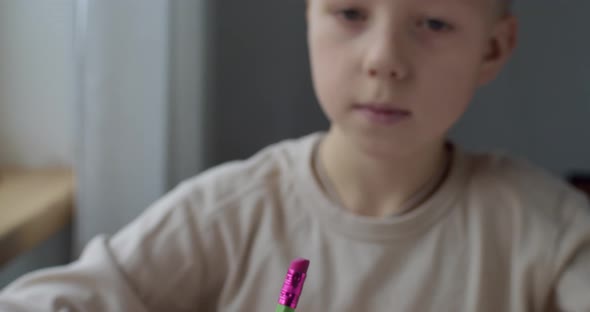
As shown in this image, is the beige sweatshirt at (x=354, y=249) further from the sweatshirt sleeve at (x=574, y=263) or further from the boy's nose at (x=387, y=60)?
the boy's nose at (x=387, y=60)

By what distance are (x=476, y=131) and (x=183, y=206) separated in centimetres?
64

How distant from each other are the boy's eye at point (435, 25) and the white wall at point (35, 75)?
1.67ft

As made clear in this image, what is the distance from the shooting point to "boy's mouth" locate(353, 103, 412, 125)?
0.68 metres

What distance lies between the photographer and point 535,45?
3.85 feet

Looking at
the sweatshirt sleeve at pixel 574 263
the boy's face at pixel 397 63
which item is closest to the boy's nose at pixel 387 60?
the boy's face at pixel 397 63

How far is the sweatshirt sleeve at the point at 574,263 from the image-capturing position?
2.26 feet

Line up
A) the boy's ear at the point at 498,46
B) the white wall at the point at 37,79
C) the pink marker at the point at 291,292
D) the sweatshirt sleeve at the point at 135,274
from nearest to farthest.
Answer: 1. the pink marker at the point at 291,292
2. the sweatshirt sleeve at the point at 135,274
3. the boy's ear at the point at 498,46
4. the white wall at the point at 37,79

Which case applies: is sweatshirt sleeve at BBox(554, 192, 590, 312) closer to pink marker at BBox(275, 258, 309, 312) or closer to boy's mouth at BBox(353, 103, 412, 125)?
boy's mouth at BBox(353, 103, 412, 125)

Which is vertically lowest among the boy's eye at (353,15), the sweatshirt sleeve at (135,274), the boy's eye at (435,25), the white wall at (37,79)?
the sweatshirt sleeve at (135,274)

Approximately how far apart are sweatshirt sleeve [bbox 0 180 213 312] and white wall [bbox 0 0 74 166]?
31 centimetres

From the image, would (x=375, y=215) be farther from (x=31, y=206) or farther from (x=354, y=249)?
(x=31, y=206)

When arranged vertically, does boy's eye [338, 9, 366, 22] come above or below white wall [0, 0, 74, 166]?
above

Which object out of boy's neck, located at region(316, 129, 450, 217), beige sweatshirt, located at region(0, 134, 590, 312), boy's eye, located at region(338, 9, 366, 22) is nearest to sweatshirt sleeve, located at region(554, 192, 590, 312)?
beige sweatshirt, located at region(0, 134, 590, 312)

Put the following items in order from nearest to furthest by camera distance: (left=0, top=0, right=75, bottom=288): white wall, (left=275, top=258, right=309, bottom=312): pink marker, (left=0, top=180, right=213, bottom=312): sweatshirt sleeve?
(left=275, top=258, right=309, bottom=312): pink marker, (left=0, top=180, right=213, bottom=312): sweatshirt sleeve, (left=0, top=0, right=75, bottom=288): white wall
